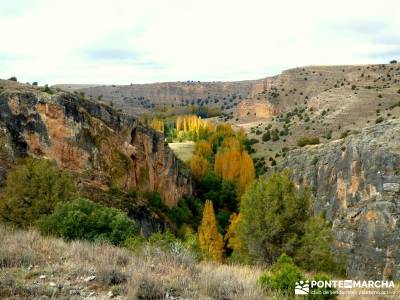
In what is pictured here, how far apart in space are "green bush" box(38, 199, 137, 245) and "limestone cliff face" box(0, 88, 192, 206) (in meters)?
19.2

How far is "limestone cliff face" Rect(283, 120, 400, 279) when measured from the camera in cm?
2478

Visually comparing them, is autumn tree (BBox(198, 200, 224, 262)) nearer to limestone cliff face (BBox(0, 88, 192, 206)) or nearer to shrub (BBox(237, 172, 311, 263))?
limestone cliff face (BBox(0, 88, 192, 206))

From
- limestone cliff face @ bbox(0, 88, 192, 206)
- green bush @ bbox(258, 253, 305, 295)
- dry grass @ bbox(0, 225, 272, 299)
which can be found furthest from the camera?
limestone cliff face @ bbox(0, 88, 192, 206)

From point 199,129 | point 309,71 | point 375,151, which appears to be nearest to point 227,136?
point 199,129

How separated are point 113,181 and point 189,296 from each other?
3424cm

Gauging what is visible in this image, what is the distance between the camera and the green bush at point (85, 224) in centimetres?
1348

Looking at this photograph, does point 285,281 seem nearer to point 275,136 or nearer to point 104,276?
point 104,276

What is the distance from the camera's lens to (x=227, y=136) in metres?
88.6

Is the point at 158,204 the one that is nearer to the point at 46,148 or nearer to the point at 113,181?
the point at 113,181

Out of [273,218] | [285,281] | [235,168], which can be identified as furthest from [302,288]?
[235,168]

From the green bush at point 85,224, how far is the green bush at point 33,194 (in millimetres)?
3847

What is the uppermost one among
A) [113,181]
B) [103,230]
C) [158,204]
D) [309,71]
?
[309,71]

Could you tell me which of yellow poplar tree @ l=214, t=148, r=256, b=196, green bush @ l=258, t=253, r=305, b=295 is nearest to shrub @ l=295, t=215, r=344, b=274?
green bush @ l=258, t=253, r=305, b=295

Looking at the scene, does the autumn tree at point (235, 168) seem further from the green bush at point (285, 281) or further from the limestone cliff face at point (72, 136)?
the green bush at point (285, 281)
